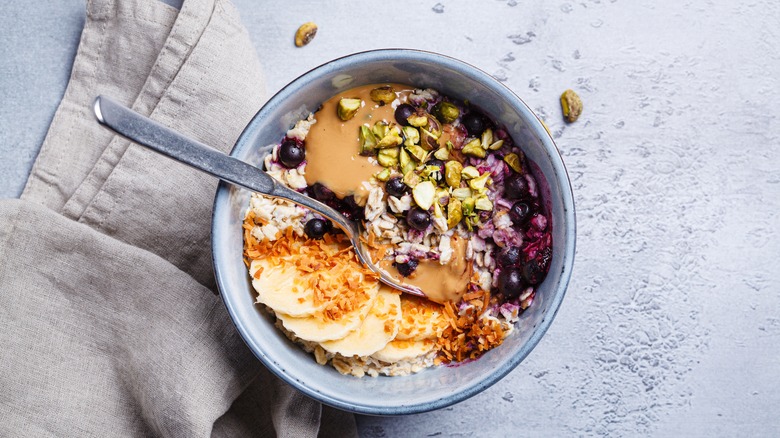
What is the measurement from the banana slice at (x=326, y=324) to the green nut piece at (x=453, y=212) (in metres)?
0.29

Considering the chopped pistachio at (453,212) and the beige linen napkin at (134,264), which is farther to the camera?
the beige linen napkin at (134,264)

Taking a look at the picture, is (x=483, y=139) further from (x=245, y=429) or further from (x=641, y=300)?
(x=245, y=429)

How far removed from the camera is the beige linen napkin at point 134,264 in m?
1.90

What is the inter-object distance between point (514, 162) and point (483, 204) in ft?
0.50

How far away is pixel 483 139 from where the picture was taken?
183 centimetres

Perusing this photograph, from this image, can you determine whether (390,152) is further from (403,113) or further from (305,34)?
(305,34)

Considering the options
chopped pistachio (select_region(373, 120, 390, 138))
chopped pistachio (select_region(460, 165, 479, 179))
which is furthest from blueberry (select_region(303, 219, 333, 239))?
chopped pistachio (select_region(460, 165, 479, 179))

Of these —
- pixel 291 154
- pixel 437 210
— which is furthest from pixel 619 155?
pixel 291 154

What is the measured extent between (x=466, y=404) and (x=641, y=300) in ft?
2.08

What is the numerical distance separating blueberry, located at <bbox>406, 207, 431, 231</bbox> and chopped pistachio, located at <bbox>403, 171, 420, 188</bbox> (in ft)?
0.22

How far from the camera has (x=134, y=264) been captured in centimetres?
192

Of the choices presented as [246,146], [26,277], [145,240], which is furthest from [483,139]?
[26,277]

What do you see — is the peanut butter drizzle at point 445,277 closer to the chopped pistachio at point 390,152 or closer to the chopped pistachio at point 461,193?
the chopped pistachio at point 461,193

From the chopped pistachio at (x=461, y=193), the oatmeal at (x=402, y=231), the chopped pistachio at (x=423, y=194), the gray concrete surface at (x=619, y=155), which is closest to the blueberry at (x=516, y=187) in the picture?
the oatmeal at (x=402, y=231)
